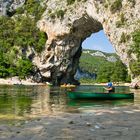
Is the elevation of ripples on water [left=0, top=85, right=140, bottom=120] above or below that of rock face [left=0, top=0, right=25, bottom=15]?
below

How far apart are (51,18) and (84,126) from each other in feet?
301

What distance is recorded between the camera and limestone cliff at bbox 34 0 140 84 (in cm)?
7919

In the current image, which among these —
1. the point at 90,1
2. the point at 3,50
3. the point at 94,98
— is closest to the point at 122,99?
the point at 94,98

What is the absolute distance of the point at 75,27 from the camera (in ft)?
324

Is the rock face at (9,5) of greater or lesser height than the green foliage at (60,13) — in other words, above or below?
above

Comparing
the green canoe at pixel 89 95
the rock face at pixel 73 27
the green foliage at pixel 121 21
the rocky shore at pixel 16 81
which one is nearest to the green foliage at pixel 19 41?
the rocky shore at pixel 16 81

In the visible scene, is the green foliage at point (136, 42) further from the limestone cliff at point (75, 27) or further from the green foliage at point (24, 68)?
the green foliage at point (24, 68)

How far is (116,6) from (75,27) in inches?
815

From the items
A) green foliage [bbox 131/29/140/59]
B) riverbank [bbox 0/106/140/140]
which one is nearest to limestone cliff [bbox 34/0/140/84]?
green foliage [bbox 131/29/140/59]

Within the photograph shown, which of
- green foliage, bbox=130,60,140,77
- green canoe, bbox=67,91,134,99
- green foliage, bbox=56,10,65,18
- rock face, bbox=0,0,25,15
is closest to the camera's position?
green canoe, bbox=67,91,134,99

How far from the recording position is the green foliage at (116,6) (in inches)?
3150

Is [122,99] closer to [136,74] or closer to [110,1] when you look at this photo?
[136,74]

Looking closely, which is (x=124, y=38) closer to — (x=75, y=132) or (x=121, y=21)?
(x=121, y=21)

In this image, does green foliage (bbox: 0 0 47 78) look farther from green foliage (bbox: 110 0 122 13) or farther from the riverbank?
the riverbank
